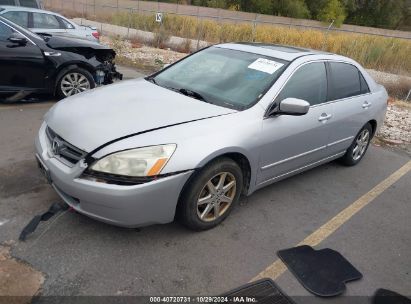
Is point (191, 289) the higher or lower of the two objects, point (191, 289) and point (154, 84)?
the lower

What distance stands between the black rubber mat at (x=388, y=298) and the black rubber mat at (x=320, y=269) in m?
0.20

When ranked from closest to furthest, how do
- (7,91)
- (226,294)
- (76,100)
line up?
1. (226,294)
2. (76,100)
3. (7,91)

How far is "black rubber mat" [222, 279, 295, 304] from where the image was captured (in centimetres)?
291

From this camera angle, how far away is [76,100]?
3822 mm

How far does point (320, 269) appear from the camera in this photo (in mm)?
3295

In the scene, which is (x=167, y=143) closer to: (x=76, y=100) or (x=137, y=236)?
(x=137, y=236)

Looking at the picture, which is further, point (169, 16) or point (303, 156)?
point (169, 16)

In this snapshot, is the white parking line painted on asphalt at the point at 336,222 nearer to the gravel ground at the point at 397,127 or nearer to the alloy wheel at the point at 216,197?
the alloy wheel at the point at 216,197

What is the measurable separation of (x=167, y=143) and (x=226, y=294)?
120 centimetres

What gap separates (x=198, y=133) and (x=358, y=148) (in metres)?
3.17

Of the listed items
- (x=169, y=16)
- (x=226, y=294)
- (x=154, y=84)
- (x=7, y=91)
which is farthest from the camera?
(x=169, y=16)

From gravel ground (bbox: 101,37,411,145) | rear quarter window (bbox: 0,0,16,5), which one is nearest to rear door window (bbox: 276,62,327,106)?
gravel ground (bbox: 101,37,411,145)

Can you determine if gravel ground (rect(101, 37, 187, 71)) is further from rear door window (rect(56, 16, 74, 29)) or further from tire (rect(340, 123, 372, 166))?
tire (rect(340, 123, 372, 166))

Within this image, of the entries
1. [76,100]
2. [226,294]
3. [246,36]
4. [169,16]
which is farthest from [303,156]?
[169,16]
